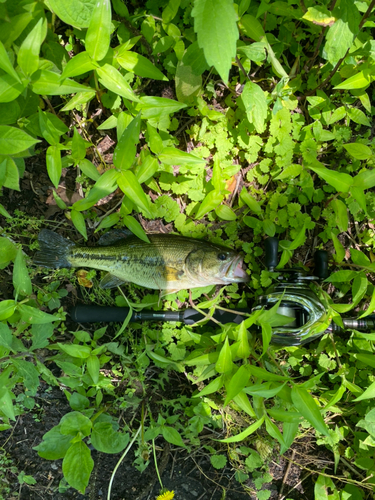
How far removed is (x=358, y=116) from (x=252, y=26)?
1.05 meters

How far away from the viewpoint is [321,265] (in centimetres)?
240

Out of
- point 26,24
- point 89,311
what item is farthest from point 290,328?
point 26,24

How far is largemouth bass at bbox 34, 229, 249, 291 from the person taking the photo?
249 centimetres

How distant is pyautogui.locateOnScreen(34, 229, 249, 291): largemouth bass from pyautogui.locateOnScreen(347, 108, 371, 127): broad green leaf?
4.51 feet

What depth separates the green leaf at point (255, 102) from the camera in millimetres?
2252

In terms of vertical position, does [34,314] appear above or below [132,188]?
below

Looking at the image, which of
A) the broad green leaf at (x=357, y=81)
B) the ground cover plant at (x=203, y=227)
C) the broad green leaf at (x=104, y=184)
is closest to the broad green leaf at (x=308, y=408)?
the ground cover plant at (x=203, y=227)

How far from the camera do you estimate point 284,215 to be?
266cm

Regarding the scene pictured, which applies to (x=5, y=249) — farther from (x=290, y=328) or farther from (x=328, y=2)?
(x=328, y=2)

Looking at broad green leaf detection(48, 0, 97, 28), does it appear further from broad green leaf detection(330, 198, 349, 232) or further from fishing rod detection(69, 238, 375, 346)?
broad green leaf detection(330, 198, 349, 232)

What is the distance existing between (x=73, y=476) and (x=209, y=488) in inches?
49.7

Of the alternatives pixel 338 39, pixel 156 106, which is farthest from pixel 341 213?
pixel 156 106

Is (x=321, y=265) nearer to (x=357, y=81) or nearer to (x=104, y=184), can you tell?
(x=357, y=81)

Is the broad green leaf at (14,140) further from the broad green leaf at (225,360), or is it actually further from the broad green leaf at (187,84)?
the broad green leaf at (225,360)
